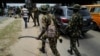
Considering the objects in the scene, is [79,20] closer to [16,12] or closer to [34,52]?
[34,52]

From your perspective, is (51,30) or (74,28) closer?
(51,30)

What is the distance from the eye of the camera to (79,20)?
9297 millimetres

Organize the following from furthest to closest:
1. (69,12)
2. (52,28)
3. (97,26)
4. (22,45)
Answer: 1. (97,26)
2. (69,12)
3. (22,45)
4. (52,28)

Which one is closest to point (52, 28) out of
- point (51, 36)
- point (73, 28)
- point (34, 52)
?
point (51, 36)

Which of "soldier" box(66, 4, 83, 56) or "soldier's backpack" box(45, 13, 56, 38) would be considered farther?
"soldier" box(66, 4, 83, 56)

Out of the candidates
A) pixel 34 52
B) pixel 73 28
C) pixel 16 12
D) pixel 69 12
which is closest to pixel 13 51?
pixel 34 52

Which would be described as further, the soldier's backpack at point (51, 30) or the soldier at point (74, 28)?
the soldier at point (74, 28)

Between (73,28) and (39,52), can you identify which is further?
(39,52)

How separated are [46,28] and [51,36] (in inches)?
12.1

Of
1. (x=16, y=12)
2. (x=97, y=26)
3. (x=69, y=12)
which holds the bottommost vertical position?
(x=16, y=12)

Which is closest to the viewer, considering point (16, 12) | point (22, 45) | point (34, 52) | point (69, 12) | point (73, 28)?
point (73, 28)

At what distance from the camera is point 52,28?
7602mm

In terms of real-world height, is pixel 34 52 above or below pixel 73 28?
below

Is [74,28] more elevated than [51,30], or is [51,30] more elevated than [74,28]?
[51,30]
